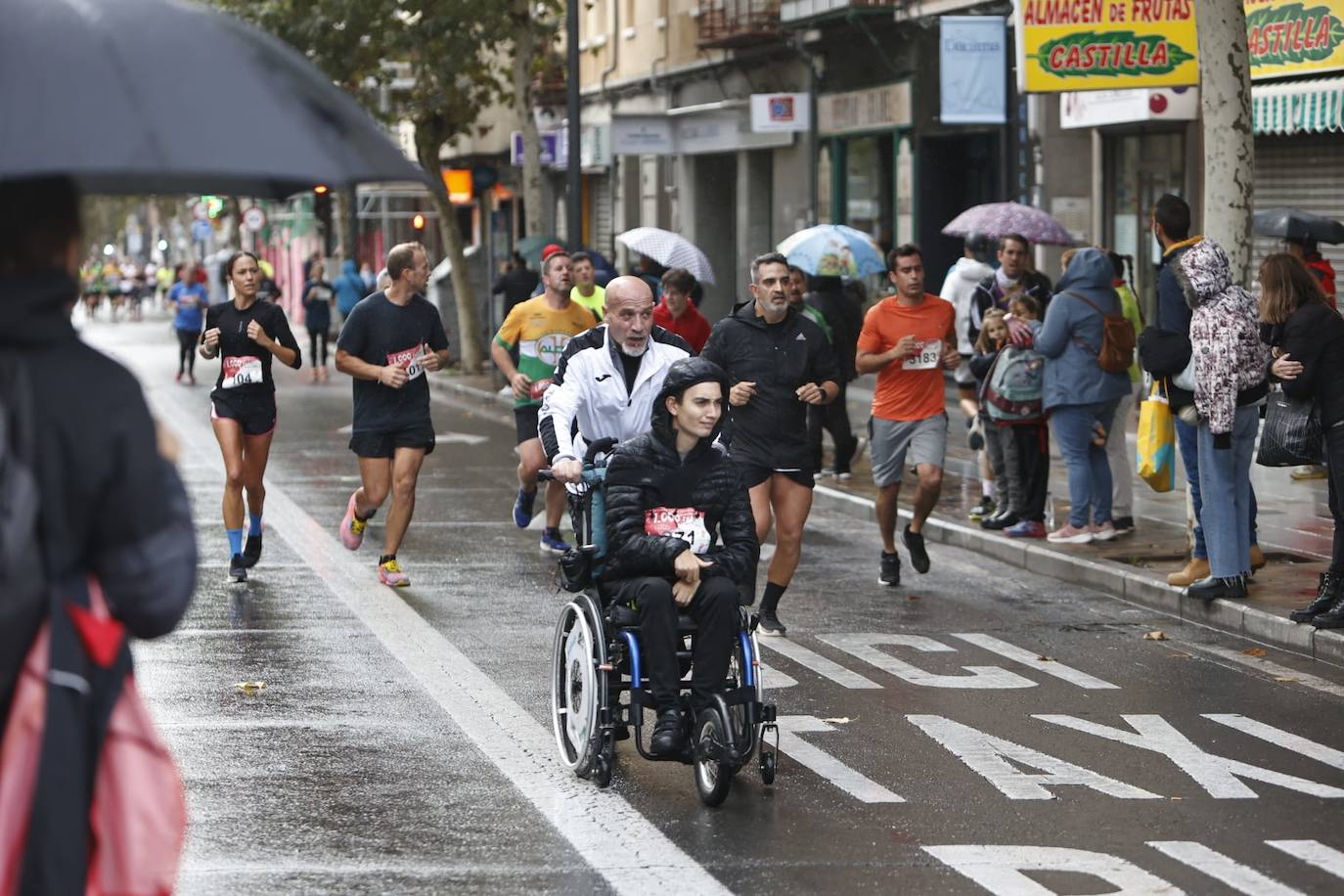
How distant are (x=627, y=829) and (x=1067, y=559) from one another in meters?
6.64

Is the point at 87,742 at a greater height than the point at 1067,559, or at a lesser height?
greater

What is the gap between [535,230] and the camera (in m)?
31.0

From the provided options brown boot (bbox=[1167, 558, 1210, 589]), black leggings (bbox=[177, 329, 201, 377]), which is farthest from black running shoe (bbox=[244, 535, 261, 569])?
black leggings (bbox=[177, 329, 201, 377])

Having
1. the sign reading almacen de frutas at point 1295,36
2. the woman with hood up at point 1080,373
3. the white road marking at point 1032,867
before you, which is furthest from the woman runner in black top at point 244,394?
the sign reading almacen de frutas at point 1295,36

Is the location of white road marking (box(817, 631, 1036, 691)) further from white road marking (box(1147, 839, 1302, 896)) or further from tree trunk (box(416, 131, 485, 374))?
tree trunk (box(416, 131, 485, 374))

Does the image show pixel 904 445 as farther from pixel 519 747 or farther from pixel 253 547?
pixel 519 747

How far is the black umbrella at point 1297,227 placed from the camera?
15453mm

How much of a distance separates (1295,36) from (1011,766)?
12.9 metres

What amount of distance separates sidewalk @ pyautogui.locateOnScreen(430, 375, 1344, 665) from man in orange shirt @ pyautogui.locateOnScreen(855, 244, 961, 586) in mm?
1095

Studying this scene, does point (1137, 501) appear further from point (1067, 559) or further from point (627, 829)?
point (627, 829)

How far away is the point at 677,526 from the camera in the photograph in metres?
7.45

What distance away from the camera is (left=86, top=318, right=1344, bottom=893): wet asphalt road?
637 centimetres

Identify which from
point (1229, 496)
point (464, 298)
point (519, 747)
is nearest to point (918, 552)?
point (1229, 496)

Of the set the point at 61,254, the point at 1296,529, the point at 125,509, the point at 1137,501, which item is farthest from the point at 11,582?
the point at 1137,501
